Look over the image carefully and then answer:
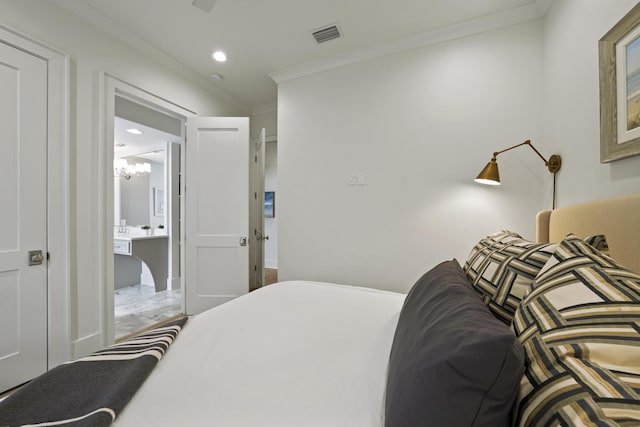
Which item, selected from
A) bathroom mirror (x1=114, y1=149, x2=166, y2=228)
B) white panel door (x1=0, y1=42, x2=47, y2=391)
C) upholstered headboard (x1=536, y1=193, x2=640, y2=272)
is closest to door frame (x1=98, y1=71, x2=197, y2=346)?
white panel door (x1=0, y1=42, x2=47, y2=391)

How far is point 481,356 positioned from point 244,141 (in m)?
2.96

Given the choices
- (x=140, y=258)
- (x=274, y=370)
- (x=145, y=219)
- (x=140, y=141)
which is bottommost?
(x=140, y=258)

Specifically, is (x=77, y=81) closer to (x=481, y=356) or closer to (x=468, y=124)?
(x=481, y=356)

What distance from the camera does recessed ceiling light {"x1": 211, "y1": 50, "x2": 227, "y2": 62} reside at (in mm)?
2609

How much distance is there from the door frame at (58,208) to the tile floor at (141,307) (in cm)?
70

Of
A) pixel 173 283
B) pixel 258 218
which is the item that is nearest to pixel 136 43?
pixel 258 218

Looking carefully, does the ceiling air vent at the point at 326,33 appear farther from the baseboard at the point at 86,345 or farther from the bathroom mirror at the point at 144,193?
the bathroom mirror at the point at 144,193

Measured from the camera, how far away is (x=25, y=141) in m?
1.77

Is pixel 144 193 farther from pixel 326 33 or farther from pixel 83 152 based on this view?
pixel 326 33

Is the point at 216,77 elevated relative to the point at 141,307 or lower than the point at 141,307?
elevated

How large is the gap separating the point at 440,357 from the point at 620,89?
1463mm

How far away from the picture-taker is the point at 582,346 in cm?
46

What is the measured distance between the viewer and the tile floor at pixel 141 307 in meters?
2.82

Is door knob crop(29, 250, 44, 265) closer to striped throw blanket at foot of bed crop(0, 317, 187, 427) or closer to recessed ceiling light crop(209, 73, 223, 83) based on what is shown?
striped throw blanket at foot of bed crop(0, 317, 187, 427)
